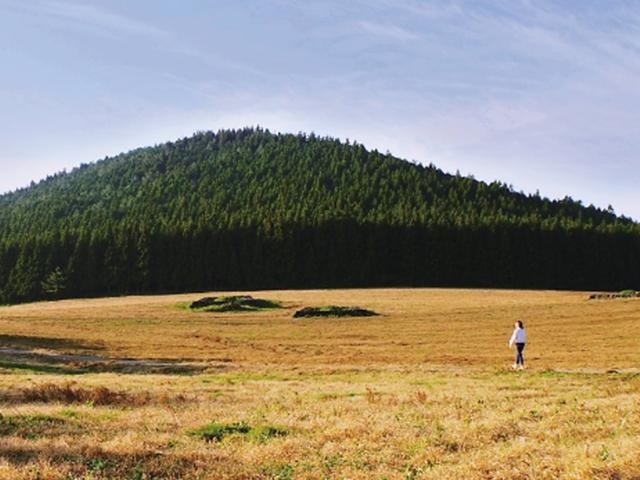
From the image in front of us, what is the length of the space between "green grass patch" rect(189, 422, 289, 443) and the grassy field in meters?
0.05

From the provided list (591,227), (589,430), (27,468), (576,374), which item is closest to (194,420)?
(27,468)

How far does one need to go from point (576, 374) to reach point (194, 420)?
20098 millimetres

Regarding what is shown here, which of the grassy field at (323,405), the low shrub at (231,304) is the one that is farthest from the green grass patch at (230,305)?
the grassy field at (323,405)

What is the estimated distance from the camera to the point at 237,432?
1482 centimetres

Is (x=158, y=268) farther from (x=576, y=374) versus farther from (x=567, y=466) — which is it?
(x=567, y=466)

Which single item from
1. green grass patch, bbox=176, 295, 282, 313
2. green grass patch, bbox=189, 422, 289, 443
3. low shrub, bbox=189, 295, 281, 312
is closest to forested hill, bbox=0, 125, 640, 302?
green grass patch, bbox=176, 295, 282, 313

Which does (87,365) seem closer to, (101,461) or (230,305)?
(101,461)

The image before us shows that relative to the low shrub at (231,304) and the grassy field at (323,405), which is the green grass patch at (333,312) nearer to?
the low shrub at (231,304)

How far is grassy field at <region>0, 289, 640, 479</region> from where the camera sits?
11102mm

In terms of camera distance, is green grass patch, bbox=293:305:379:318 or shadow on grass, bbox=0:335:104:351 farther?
green grass patch, bbox=293:305:379:318

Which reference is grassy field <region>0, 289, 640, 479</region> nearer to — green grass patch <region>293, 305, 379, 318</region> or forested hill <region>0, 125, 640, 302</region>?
green grass patch <region>293, 305, 379, 318</region>

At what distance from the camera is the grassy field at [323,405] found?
36.4ft

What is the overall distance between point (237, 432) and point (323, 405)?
517 centimetres

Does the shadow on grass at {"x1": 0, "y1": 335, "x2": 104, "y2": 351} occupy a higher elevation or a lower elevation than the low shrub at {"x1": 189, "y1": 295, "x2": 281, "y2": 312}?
lower
